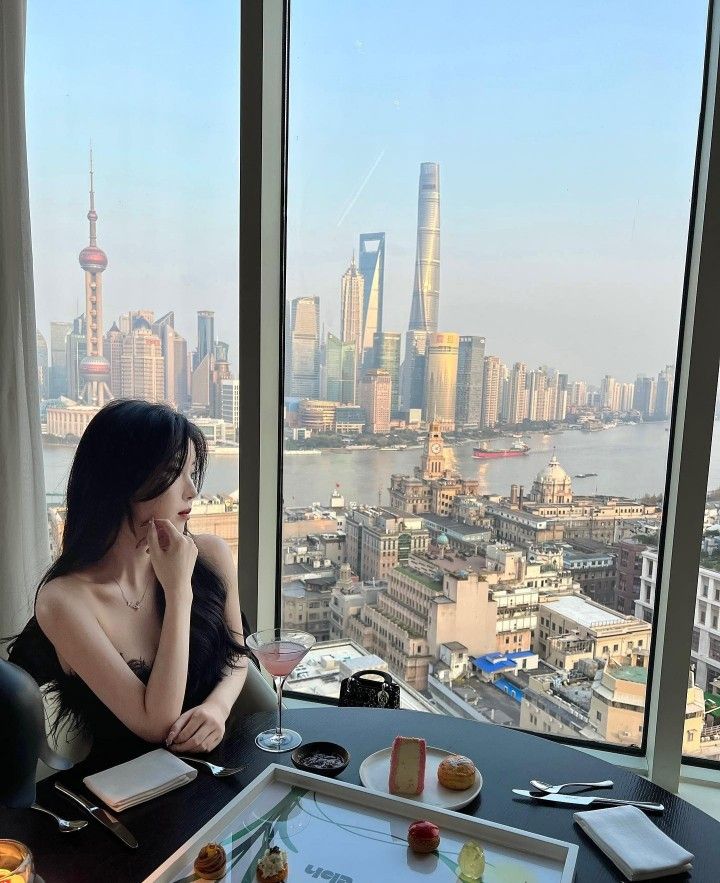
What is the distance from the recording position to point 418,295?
2141 mm

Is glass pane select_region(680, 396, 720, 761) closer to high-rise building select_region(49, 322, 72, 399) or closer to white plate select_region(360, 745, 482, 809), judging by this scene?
white plate select_region(360, 745, 482, 809)

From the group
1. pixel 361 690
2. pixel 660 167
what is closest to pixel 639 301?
pixel 660 167

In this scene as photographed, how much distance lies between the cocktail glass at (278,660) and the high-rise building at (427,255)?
44.0 inches

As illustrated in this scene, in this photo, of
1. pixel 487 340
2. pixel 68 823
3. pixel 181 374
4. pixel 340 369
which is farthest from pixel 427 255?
pixel 68 823

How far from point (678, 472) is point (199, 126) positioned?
1.74 meters

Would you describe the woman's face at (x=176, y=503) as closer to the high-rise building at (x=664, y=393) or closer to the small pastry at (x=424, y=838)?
the small pastry at (x=424, y=838)

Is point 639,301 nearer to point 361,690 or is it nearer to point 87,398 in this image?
point 361,690

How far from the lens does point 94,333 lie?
2.29 metres

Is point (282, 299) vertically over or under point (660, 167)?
under

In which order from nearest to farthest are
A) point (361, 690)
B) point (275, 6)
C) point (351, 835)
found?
point (351, 835) < point (361, 690) < point (275, 6)

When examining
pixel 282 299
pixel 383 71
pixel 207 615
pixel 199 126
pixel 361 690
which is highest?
pixel 383 71

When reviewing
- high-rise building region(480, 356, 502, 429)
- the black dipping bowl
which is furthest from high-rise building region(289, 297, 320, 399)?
the black dipping bowl

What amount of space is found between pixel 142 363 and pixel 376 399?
773 mm

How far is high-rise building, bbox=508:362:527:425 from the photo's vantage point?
207 centimetres
